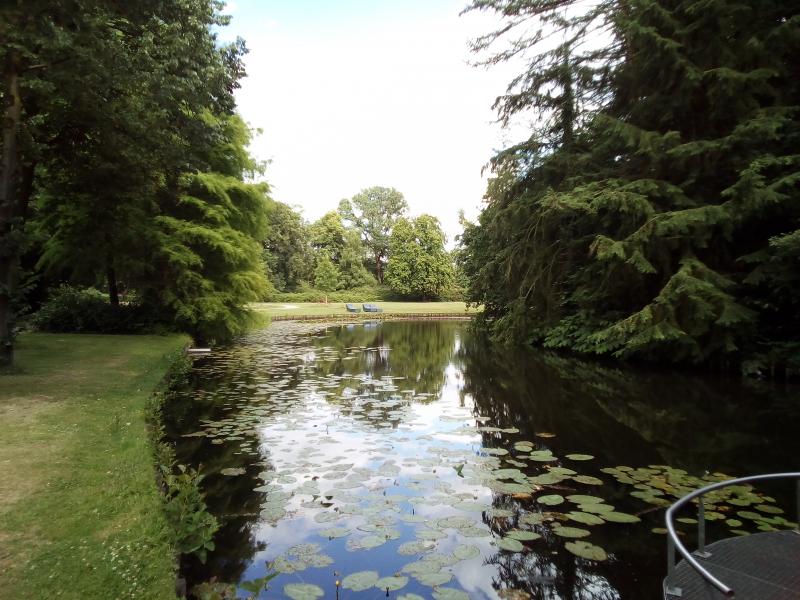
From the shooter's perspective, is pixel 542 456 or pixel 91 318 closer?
pixel 542 456

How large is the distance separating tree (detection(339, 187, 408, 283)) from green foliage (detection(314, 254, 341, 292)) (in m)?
13.0

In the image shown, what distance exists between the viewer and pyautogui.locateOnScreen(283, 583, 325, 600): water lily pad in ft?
10.9

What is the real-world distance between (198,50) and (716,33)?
1131 centimetres

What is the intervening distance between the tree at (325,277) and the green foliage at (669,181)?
4510 centimetres

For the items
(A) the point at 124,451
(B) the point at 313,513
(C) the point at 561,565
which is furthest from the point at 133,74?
(C) the point at 561,565

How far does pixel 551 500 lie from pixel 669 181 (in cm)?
1019

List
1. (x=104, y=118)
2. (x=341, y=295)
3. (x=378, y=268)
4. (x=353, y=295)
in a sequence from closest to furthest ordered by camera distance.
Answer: (x=104, y=118)
(x=341, y=295)
(x=353, y=295)
(x=378, y=268)

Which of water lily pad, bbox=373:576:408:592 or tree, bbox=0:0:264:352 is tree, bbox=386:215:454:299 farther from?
water lily pad, bbox=373:576:408:592

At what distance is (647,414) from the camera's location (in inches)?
339

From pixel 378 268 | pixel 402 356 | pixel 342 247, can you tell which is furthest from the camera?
pixel 378 268

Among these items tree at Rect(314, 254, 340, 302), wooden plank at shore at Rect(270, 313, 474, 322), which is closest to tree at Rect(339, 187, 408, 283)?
tree at Rect(314, 254, 340, 302)

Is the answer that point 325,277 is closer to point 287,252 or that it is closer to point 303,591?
point 287,252

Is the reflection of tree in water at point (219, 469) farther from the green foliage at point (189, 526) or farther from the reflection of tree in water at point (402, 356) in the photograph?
the reflection of tree in water at point (402, 356)

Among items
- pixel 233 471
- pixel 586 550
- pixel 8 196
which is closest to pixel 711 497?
pixel 586 550
